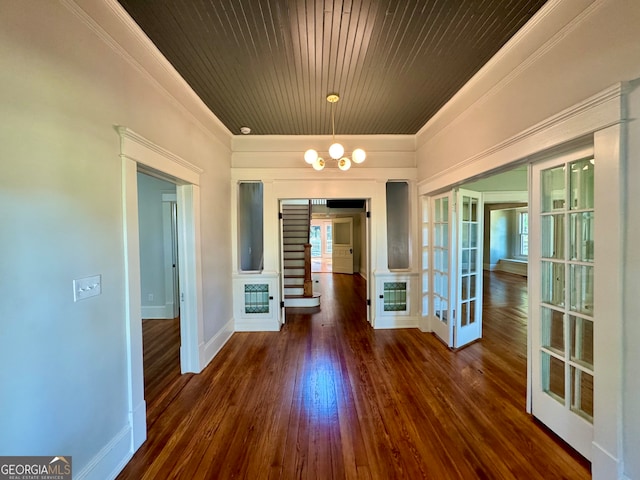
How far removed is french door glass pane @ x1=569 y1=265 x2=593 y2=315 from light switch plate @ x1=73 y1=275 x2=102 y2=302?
3.03 m

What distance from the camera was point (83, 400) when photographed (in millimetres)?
1508

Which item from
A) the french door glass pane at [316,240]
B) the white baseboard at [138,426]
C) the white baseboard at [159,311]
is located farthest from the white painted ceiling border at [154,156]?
the french door glass pane at [316,240]

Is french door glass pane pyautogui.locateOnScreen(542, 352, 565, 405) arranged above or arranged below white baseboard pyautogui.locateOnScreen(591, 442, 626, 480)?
above

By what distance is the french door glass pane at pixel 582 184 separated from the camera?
1.72m

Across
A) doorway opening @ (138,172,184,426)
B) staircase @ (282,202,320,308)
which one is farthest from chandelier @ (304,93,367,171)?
staircase @ (282,202,320,308)

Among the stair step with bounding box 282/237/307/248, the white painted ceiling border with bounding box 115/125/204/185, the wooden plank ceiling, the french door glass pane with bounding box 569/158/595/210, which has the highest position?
the wooden plank ceiling

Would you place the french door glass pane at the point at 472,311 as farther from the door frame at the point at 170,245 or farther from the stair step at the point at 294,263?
the door frame at the point at 170,245

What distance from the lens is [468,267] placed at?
11.6ft

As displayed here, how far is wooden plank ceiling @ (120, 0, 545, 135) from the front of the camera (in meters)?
1.78

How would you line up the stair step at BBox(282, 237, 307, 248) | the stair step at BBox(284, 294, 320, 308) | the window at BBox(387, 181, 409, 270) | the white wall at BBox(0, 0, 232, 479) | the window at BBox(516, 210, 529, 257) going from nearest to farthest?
the white wall at BBox(0, 0, 232, 479) < the window at BBox(387, 181, 409, 270) < the stair step at BBox(284, 294, 320, 308) < the stair step at BBox(282, 237, 307, 248) < the window at BBox(516, 210, 529, 257)

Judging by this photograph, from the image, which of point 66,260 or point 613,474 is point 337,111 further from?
point 613,474

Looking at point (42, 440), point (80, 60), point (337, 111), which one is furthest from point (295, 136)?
point (42, 440)

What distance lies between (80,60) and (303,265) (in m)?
5.11

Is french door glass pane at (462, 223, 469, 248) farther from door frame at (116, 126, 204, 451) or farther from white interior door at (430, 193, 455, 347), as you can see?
door frame at (116, 126, 204, 451)
